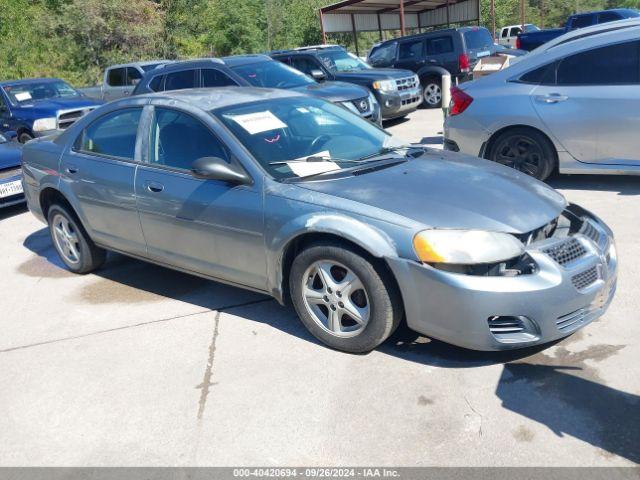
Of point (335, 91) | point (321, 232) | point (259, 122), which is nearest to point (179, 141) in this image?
point (259, 122)

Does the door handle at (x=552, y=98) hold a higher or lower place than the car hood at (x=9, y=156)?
higher

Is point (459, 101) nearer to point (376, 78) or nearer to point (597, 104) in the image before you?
point (597, 104)

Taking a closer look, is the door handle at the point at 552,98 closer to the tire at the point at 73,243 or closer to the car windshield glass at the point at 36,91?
the tire at the point at 73,243

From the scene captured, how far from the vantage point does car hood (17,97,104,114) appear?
12602mm

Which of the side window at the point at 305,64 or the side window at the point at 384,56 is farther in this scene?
the side window at the point at 384,56

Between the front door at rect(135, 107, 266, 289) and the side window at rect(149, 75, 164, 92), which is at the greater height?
the side window at rect(149, 75, 164, 92)

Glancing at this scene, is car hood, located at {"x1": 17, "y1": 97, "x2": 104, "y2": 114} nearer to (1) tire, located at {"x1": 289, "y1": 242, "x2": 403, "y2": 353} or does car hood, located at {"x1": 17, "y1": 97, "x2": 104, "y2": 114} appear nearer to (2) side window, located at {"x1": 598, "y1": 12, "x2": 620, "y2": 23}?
(1) tire, located at {"x1": 289, "y1": 242, "x2": 403, "y2": 353}

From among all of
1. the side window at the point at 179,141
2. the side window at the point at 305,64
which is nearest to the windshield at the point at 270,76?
the side window at the point at 305,64

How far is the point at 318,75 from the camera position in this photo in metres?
12.6

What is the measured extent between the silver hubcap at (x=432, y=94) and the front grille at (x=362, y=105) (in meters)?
4.89

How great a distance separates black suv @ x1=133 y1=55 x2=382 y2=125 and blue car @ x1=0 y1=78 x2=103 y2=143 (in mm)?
2491

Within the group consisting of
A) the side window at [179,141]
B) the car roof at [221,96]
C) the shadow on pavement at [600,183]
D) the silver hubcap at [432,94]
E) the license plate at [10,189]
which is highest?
the car roof at [221,96]

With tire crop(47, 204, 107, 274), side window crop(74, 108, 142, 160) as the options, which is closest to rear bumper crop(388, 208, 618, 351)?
side window crop(74, 108, 142, 160)

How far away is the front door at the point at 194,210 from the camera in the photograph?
4.13 metres
